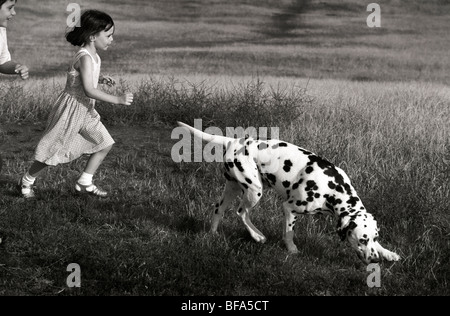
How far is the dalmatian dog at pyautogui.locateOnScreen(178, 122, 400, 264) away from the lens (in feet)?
14.0

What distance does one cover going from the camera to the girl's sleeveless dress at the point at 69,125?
578 centimetres

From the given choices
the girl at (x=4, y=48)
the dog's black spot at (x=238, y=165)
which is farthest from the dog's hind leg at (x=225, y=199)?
the girl at (x=4, y=48)

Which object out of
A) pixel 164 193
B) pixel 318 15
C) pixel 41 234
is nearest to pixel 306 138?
pixel 164 193

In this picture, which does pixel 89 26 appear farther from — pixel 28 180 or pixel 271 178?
pixel 271 178

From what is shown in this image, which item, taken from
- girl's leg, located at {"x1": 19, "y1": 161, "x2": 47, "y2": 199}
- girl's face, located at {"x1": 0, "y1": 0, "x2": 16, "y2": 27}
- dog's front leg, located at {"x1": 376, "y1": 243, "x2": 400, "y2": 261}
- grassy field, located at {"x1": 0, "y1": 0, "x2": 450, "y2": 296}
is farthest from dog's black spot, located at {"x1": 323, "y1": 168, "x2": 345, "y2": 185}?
Result: girl's face, located at {"x1": 0, "y1": 0, "x2": 16, "y2": 27}

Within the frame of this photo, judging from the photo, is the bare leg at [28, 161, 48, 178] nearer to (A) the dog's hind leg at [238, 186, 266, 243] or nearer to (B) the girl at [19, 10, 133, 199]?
(B) the girl at [19, 10, 133, 199]

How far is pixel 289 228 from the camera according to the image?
4.63 m

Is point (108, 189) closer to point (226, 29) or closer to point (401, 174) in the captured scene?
point (401, 174)

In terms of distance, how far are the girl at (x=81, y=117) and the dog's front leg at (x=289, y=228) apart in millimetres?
2059

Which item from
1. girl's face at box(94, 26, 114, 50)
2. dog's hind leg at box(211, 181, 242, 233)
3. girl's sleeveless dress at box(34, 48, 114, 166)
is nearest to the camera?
dog's hind leg at box(211, 181, 242, 233)

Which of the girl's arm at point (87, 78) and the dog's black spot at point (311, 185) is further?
the girl's arm at point (87, 78)

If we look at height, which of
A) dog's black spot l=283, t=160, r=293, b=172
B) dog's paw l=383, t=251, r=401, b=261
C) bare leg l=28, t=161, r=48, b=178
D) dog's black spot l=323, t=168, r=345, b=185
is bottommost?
dog's paw l=383, t=251, r=401, b=261

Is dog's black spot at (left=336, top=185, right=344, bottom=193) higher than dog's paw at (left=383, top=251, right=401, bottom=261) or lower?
higher

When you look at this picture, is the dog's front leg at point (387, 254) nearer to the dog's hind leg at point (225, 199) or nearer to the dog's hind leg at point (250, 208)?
the dog's hind leg at point (250, 208)
